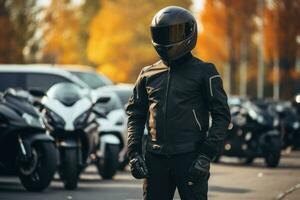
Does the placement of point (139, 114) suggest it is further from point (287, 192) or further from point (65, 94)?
point (65, 94)

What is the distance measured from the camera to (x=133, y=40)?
67.8 metres

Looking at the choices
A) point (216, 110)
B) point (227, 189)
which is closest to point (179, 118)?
point (216, 110)

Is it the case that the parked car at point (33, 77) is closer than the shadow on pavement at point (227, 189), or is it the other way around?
the shadow on pavement at point (227, 189)

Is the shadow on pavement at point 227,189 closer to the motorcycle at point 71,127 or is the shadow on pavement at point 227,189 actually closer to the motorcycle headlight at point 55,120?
the motorcycle at point 71,127

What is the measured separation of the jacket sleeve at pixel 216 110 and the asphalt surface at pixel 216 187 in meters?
5.80

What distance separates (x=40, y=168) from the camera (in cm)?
1283

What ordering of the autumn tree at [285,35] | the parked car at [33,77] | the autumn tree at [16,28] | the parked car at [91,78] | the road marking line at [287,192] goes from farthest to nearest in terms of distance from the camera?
1. the autumn tree at [285,35]
2. the autumn tree at [16,28]
3. the parked car at [91,78]
4. the parked car at [33,77]
5. the road marking line at [287,192]

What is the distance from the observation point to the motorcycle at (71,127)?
530 inches

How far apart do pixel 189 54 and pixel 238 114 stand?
14.0 meters

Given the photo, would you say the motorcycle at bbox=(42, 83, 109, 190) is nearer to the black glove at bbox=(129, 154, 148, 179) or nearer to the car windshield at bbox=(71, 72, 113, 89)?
the black glove at bbox=(129, 154, 148, 179)

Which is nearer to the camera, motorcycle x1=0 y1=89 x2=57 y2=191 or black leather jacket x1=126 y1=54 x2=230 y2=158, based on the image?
black leather jacket x1=126 y1=54 x2=230 y2=158

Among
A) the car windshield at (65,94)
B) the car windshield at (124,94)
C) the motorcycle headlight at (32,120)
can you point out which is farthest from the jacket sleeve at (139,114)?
the car windshield at (124,94)

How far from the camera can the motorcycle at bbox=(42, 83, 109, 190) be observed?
13.5 m

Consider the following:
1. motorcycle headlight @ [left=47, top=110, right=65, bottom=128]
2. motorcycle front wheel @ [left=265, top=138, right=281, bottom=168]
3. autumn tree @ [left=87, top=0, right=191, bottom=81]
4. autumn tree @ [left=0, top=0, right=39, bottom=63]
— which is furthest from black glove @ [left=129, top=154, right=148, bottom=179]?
autumn tree @ [left=87, top=0, right=191, bottom=81]
